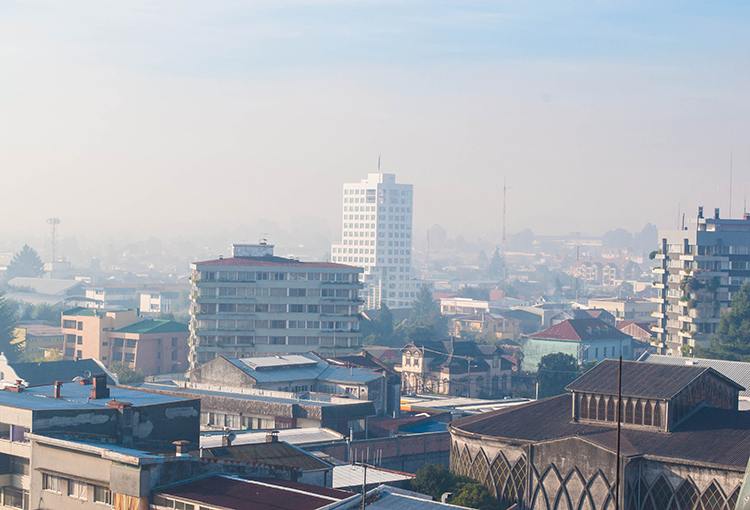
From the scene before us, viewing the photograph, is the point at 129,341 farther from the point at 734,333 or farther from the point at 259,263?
the point at 734,333

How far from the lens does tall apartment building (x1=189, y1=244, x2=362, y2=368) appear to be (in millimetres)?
115250

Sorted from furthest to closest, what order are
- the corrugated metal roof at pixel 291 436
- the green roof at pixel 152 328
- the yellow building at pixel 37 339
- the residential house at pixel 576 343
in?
the yellow building at pixel 37 339, the residential house at pixel 576 343, the green roof at pixel 152 328, the corrugated metal roof at pixel 291 436

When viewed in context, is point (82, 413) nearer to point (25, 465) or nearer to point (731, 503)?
point (25, 465)

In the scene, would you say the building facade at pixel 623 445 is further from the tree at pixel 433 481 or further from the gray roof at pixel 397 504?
the gray roof at pixel 397 504

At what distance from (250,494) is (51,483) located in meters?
8.44

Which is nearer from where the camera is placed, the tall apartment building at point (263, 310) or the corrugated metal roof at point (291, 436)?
the corrugated metal roof at point (291, 436)

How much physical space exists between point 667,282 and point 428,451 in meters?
64.9

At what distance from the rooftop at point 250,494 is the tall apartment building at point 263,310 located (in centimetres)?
8016

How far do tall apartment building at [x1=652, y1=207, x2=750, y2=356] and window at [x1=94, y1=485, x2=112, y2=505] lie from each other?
3761 inches

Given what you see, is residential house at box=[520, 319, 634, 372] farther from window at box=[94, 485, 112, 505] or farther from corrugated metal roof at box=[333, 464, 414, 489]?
window at box=[94, 485, 112, 505]

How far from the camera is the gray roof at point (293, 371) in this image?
79.2 meters

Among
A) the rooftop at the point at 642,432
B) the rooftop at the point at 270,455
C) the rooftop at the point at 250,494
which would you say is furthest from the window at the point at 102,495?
the rooftop at the point at 642,432

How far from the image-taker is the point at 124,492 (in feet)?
109

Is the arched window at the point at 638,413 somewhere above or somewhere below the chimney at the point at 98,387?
below
